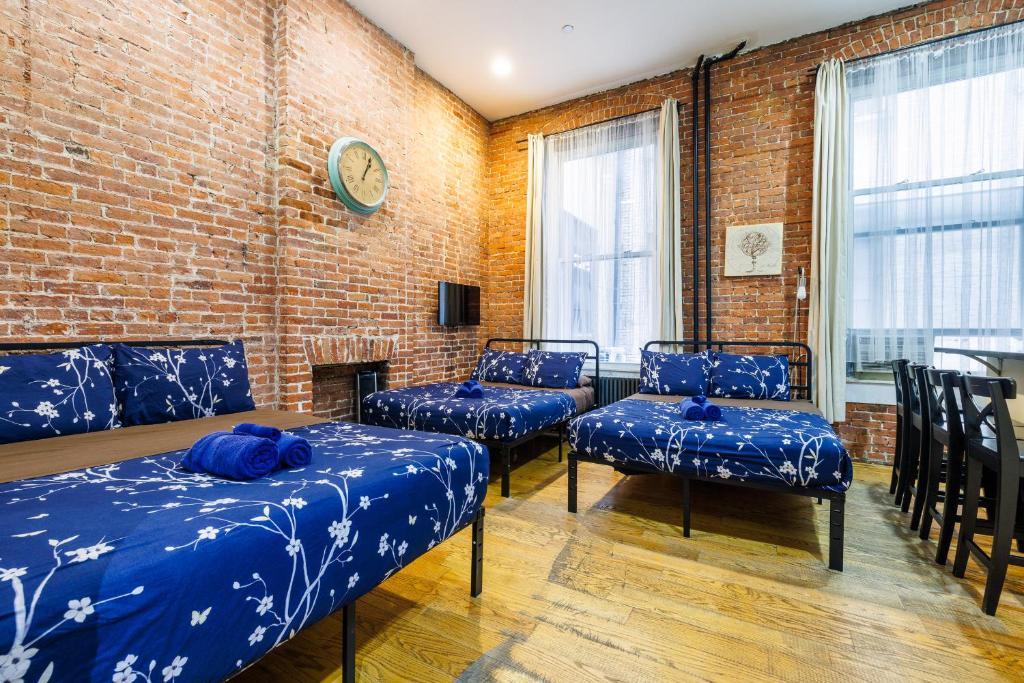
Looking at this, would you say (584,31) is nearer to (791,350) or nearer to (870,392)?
(791,350)

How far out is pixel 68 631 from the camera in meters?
0.73

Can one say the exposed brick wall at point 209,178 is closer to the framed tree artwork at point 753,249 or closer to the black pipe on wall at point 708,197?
the black pipe on wall at point 708,197

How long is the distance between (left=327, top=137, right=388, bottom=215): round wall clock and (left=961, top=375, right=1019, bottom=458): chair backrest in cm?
363

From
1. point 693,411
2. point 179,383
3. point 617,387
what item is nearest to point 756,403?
point 693,411

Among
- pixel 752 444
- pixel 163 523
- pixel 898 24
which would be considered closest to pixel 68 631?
pixel 163 523

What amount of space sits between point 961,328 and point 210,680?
179 inches

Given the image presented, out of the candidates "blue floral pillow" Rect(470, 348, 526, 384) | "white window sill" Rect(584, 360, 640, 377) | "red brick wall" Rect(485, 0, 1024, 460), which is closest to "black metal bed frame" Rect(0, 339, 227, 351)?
"blue floral pillow" Rect(470, 348, 526, 384)

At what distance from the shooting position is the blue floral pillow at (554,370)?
402 centimetres

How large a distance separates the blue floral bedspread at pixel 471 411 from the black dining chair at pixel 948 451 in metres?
2.07

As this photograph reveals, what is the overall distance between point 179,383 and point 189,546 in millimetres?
1700

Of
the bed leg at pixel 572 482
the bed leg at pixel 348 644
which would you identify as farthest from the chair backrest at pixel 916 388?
the bed leg at pixel 348 644

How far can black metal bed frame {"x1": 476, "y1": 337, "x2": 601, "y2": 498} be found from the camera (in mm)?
2863

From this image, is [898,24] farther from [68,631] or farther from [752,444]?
[68,631]

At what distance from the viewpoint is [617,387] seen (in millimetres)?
4480
